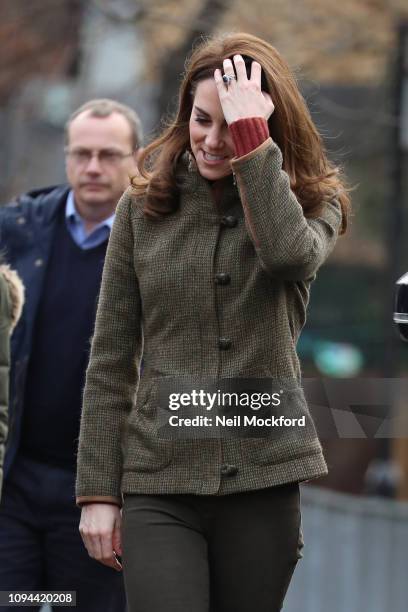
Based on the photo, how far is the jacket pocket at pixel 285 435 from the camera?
3652 mm

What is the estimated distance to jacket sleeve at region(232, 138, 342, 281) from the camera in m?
3.57

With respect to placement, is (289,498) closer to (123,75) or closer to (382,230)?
(382,230)

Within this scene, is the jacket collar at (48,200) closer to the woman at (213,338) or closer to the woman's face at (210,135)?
the woman at (213,338)

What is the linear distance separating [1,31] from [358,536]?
10433 millimetres

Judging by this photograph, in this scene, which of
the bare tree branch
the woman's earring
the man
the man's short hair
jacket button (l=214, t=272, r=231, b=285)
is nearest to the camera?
jacket button (l=214, t=272, r=231, b=285)

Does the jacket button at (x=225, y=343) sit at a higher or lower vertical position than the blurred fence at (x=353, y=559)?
higher

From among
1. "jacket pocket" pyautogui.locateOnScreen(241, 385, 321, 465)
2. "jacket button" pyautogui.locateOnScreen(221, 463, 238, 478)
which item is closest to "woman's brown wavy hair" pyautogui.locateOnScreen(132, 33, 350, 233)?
"jacket pocket" pyautogui.locateOnScreen(241, 385, 321, 465)

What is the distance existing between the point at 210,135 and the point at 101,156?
5.63 feet

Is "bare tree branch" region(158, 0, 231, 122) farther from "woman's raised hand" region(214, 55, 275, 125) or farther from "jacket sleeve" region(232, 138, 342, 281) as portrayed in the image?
"jacket sleeve" region(232, 138, 342, 281)

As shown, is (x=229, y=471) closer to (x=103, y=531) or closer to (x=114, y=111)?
(x=103, y=531)

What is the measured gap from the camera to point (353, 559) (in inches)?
316

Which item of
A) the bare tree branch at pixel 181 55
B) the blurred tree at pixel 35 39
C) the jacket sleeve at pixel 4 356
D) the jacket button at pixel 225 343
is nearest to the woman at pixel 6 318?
the jacket sleeve at pixel 4 356

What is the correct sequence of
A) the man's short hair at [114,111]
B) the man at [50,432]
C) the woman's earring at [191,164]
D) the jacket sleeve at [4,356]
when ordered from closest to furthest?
the woman's earring at [191,164] < the jacket sleeve at [4,356] < the man at [50,432] < the man's short hair at [114,111]

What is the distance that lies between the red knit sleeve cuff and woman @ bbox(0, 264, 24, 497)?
1.15m
